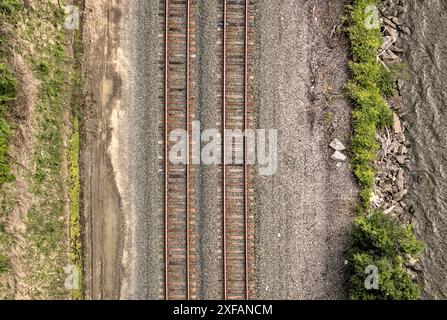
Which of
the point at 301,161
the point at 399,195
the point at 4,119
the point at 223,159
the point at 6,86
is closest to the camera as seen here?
the point at 6,86

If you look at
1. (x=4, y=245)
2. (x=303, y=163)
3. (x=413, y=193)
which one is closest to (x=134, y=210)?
(x=4, y=245)

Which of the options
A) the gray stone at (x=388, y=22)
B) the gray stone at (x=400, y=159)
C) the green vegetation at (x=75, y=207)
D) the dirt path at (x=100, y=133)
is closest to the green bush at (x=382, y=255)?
the gray stone at (x=400, y=159)

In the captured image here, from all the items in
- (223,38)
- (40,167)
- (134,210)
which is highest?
(223,38)

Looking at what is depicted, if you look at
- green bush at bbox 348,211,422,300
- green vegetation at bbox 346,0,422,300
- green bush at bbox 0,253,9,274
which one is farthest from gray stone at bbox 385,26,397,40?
green bush at bbox 0,253,9,274

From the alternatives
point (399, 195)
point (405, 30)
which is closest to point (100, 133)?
point (399, 195)

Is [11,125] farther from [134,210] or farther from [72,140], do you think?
[134,210]

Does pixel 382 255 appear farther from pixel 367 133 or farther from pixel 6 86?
pixel 6 86

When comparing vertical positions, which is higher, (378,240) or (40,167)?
(40,167)
